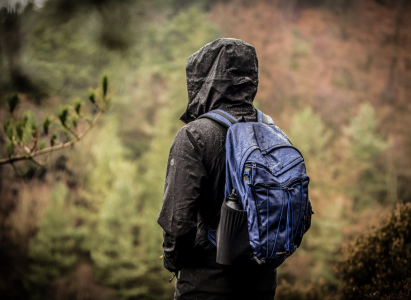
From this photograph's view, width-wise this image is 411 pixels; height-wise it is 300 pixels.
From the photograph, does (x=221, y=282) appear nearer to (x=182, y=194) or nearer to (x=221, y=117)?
(x=182, y=194)

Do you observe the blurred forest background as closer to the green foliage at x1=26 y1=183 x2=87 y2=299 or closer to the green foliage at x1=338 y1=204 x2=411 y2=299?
the green foliage at x1=26 y1=183 x2=87 y2=299

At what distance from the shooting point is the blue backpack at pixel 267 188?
3.83 feet

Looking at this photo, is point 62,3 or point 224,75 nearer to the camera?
point 224,75

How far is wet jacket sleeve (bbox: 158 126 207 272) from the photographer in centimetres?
129

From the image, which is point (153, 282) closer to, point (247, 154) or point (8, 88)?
point (8, 88)

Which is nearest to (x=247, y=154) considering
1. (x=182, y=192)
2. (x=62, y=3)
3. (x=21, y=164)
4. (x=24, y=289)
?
(x=182, y=192)

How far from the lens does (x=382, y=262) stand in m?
2.47

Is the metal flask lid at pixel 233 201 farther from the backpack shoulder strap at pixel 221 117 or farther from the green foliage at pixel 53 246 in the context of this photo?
the green foliage at pixel 53 246

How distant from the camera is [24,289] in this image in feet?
40.8

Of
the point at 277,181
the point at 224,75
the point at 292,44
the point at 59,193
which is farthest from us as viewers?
the point at 292,44

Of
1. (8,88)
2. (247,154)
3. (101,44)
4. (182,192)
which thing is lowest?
(182,192)

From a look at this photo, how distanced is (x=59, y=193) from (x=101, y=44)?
32.2ft

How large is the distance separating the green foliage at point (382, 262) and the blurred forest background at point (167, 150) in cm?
518

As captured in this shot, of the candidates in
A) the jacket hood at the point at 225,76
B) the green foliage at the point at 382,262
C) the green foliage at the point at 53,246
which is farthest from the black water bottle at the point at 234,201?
the green foliage at the point at 53,246
